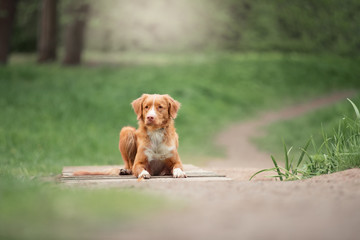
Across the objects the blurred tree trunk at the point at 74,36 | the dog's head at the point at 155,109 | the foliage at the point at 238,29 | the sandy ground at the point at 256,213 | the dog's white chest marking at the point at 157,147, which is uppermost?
the foliage at the point at 238,29

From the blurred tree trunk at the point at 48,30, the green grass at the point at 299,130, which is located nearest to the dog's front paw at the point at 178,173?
the green grass at the point at 299,130

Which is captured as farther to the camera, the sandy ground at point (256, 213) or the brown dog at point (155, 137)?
the brown dog at point (155, 137)

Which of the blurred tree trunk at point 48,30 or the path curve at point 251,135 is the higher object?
the blurred tree trunk at point 48,30

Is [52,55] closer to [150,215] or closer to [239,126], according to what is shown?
[239,126]

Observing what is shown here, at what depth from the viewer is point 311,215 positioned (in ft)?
11.7

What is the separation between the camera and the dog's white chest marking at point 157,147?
631cm

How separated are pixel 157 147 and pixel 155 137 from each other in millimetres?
136

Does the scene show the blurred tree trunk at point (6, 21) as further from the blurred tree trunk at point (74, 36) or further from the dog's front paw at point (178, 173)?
the dog's front paw at point (178, 173)

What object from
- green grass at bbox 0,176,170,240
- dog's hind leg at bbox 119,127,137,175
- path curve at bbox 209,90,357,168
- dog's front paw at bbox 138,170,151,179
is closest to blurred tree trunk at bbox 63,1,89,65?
path curve at bbox 209,90,357,168

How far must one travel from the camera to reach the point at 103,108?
15.3m

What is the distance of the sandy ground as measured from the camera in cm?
307

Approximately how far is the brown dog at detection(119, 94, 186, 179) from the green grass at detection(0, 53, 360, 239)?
1.50 meters

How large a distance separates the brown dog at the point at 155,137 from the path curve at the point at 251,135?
3.89 meters

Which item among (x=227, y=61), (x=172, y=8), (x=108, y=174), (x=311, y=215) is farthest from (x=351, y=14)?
(x=311, y=215)
